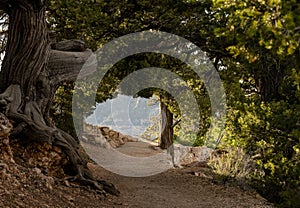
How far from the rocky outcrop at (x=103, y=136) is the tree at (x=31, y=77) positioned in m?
18.8

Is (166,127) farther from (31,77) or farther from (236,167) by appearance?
(31,77)

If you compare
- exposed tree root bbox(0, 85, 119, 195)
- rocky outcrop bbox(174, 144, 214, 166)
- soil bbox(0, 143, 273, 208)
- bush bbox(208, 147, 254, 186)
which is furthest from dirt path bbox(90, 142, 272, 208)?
rocky outcrop bbox(174, 144, 214, 166)

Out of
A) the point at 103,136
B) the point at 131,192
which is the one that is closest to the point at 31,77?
the point at 131,192

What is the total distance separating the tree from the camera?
8.08 meters

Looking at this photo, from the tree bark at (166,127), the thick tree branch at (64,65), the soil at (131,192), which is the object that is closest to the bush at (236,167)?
the soil at (131,192)

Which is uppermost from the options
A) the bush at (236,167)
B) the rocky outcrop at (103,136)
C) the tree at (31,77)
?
the tree at (31,77)

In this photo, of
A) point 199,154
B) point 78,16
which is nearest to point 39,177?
point 78,16

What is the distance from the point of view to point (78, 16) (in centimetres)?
980

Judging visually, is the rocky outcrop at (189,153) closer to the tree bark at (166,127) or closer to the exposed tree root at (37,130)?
the tree bark at (166,127)

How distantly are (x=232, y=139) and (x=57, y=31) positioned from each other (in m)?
6.79

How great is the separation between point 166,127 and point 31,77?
52.5ft

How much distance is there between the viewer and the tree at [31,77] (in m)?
8.08

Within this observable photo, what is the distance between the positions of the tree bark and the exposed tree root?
572 inches

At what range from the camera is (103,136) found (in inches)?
1163
